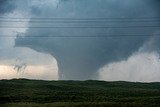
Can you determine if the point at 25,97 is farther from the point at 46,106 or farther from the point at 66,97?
the point at 46,106

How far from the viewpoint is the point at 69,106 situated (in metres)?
85.2

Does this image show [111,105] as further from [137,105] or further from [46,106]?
[46,106]

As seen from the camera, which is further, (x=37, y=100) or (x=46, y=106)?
(x=37, y=100)

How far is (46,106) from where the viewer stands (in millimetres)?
84938

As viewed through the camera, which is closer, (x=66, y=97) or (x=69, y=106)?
(x=69, y=106)

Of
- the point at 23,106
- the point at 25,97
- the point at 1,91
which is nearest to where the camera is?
the point at 23,106

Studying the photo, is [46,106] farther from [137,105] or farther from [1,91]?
[1,91]

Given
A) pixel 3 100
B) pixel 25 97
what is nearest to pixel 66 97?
pixel 25 97

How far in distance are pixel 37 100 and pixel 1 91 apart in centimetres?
3051

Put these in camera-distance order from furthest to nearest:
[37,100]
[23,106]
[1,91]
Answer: [1,91], [37,100], [23,106]

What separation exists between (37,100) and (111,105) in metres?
31.0

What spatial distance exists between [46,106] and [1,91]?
5457 cm

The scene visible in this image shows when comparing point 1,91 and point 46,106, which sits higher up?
point 1,91

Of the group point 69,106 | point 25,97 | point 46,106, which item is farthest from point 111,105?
point 25,97
